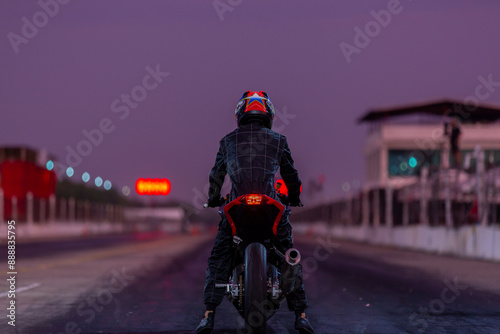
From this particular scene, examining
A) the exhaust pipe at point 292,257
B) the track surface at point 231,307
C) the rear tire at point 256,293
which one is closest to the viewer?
the rear tire at point 256,293

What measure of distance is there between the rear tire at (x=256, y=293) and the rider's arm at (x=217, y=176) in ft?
3.13

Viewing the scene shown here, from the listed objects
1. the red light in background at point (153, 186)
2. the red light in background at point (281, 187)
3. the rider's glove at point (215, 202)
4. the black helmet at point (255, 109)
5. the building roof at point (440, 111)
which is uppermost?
the building roof at point (440, 111)

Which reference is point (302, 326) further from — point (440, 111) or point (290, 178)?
point (440, 111)

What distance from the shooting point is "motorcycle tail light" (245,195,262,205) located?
19.0 feet

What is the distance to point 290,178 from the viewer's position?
6480 millimetres

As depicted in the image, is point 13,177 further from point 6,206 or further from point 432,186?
point 432,186

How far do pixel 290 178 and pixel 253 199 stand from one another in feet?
2.48

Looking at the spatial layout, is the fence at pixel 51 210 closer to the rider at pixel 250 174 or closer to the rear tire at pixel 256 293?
the rider at pixel 250 174

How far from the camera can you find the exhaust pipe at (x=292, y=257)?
5.92m

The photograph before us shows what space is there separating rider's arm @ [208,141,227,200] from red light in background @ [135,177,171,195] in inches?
5282

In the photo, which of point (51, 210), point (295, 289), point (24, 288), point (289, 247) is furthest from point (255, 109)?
point (51, 210)

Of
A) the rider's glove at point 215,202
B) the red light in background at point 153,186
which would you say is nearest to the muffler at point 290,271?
the rider's glove at point 215,202

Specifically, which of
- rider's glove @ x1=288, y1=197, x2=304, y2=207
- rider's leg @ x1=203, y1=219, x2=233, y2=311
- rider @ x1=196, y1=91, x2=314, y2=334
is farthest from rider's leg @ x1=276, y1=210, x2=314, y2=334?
rider's leg @ x1=203, y1=219, x2=233, y2=311

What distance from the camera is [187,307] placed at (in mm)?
8875
